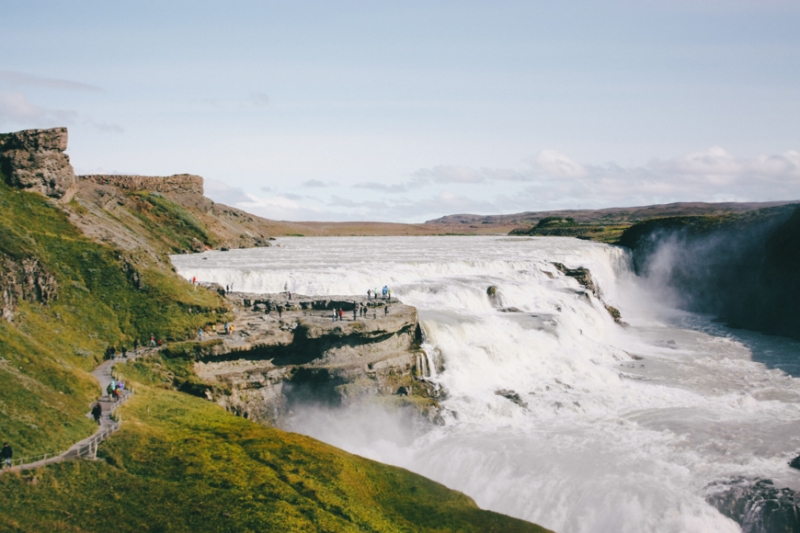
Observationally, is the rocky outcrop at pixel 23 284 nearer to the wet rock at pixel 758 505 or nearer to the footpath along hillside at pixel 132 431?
the footpath along hillside at pixel 132 431

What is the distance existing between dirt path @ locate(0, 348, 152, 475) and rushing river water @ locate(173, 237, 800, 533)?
34.0 feet

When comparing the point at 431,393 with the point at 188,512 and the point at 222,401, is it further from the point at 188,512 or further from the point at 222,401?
the point at 188,512

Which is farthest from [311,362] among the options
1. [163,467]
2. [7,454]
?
[7,454]

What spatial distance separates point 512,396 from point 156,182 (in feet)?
250

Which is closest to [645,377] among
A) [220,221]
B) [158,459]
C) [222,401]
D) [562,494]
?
[562,494]

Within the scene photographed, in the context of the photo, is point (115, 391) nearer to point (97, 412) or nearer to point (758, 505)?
point (97, 412)

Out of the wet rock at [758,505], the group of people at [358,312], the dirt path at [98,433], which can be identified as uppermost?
the group of people at [358,312]

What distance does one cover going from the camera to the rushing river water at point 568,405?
86.9 feet

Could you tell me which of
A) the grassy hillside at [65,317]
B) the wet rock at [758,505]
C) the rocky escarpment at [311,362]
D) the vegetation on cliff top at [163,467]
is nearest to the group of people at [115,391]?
the vegetation on cliff top at [163,467]

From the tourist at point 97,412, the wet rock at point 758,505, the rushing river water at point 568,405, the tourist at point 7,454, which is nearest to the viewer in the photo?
the tourist at point 7,454

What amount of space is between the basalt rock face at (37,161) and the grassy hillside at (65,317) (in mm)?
1152

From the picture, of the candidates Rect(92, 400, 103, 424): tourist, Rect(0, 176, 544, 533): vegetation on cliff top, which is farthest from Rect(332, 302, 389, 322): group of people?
Rect(92, 400, 103, 424): tourist

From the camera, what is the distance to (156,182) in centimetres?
9700

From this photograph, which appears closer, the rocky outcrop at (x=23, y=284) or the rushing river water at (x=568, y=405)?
the rushing river water at (x=568, y=405)
